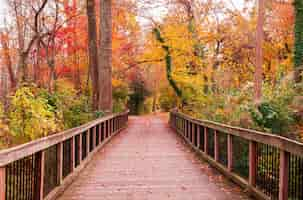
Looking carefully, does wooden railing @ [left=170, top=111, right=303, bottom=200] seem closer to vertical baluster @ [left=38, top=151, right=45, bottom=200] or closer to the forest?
the forest

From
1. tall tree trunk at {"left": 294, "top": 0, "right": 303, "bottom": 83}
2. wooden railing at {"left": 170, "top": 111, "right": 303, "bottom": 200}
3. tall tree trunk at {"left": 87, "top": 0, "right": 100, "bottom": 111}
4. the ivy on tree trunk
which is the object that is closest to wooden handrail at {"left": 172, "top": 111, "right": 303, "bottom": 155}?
wooden railing at {"left": 170, "top": 111, "right": 303, "bottom": 200}

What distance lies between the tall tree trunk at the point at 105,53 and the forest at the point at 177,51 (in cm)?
4

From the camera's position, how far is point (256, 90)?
12.9 meters

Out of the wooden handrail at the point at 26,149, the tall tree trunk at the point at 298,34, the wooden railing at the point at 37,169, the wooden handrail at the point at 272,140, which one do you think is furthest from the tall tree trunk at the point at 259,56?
the wooden handrail at the point at 26,149

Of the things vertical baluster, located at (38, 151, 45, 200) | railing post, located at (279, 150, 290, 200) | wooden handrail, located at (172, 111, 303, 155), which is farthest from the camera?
vertical baluster, located at (38, 151, 45, 200)

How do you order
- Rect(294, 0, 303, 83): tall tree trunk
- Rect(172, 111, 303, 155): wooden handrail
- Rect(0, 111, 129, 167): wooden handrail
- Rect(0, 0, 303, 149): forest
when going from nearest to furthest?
Rect(0, 111, 129, 167): wooden handrail, Rect(172, 111, 303, 155): wooden handrail, Rect(0, 0, 303, 149): forest, Rect(294, 0, 303, 83): tall tree trunk

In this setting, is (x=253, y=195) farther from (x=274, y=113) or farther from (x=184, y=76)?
(x=184, y=76)

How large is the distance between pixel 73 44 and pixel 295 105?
19.6 meters

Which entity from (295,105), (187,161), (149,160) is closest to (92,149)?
(149,160)

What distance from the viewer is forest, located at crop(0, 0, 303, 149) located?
12844 millimetres

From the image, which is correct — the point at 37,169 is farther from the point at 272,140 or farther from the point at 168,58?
the point at 168,58

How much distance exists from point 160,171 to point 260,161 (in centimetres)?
237

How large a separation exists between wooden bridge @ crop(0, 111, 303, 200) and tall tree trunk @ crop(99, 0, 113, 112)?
790 cm

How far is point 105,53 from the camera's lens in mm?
17438
